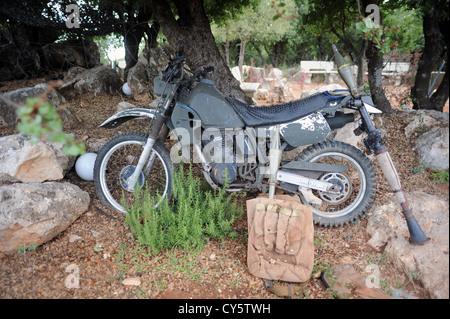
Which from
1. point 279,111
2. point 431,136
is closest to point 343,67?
point 279,111

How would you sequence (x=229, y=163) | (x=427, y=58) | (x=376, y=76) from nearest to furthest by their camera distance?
(x=427, y=58), (x=229, y=163), (x=376, y=76)

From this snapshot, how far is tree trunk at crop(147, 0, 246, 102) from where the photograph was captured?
457 centimetres

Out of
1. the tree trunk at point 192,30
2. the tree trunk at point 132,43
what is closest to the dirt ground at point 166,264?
the tree trunk at point 192,30

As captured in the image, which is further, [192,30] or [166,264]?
[192,30]

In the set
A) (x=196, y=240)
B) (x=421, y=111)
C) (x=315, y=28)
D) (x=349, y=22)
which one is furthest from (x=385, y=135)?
(x=196, y=240)

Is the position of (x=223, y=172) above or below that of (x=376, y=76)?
below

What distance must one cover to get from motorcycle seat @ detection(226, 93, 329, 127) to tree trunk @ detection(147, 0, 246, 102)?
2140mm

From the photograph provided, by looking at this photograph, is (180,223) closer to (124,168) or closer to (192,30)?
(124,168)

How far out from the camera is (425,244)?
2014 mm

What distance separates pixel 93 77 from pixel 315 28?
5060mm

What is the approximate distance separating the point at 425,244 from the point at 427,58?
182 cm

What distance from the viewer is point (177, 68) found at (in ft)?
9.77

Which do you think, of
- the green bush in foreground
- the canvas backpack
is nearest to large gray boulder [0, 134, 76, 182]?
the green bush in foreground

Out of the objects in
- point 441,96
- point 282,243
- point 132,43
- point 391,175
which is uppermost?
point 132,43
